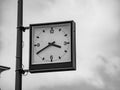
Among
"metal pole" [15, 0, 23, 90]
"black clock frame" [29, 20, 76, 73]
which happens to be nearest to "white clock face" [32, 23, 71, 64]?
"black clock frame" [29, 20, 76, 73]

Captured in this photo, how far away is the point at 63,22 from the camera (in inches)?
400

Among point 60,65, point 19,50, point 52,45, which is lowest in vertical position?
point 60,65

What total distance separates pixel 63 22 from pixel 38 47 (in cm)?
75

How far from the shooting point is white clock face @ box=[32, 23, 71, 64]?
10047 millimetres

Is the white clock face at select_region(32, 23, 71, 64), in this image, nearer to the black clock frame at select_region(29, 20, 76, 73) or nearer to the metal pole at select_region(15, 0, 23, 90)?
the black clock frame at select_region(29, 20, 76, 73)

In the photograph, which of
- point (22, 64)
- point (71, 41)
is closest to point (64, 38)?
point (71, 41)

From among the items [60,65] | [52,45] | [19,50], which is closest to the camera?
[60,65]

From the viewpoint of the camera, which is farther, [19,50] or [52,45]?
[19,50]

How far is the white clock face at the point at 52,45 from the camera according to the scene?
10.0 m

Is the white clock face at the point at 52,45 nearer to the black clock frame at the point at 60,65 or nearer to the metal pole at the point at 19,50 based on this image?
the black clock frame at the point at 60,65

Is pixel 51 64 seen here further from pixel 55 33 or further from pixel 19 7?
pixel 19 7

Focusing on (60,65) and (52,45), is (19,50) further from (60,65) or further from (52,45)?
(60,65)

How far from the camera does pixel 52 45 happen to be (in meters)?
10.2

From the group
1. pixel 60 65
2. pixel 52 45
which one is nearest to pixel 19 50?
pixel 52 45
